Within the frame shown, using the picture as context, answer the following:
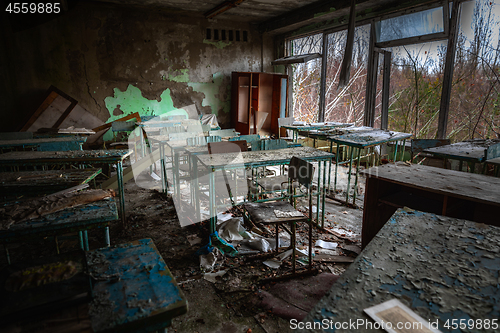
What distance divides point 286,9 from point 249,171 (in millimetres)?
4436

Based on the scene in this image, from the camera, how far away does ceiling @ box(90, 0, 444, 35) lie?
18.7 feet

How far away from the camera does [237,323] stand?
1952mm

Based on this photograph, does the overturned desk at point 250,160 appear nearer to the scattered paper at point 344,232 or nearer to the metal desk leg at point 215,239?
the metal desk leg at point 215,239

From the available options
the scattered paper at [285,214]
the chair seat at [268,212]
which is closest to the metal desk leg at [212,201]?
the chair seat at [268,212]

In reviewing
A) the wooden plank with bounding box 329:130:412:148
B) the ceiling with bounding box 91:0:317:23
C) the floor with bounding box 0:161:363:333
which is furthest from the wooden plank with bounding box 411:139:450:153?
the ceiling with bounding box 91:0:317:23

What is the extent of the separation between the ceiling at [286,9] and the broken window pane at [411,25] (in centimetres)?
17

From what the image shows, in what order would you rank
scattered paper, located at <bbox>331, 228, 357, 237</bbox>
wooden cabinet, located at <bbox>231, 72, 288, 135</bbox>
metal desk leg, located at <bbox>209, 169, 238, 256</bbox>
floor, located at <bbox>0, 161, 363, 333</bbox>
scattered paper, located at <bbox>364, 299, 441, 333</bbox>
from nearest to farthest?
scattered paper, located at <bbox>364, 299, 441, 333</bbox> → floor, located at <bbox>0, 161, 363, 333</bbox> → metal desk leg, located at <bbox>209, 169, 238, 256</bbox> → scattered paper, located at <bbox>331, 228, 357, 237</bbox> → wooden cabinet, located at <bbox>231, 72, 288, 135</bbox>

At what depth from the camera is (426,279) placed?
1102mm

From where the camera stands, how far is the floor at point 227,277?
6.44ft

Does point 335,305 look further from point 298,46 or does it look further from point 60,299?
point 298,46

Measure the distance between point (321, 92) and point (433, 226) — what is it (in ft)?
20.9

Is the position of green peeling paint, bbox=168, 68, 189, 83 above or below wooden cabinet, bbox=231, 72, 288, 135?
above

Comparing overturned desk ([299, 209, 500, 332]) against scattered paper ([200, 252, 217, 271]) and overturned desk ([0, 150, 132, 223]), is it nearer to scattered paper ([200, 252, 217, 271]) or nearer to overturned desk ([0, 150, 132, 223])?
scattered paper ([200, 252, 217, 271])

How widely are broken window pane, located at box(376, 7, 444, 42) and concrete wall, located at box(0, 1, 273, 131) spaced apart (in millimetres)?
3740
